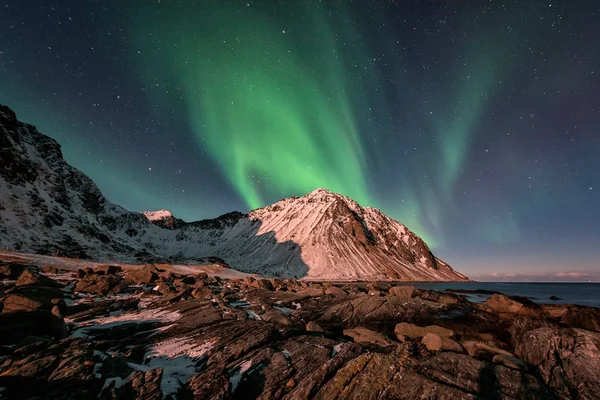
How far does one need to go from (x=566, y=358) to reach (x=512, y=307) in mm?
16113

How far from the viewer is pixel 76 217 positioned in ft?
500

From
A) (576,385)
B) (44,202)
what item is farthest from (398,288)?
(44,202)

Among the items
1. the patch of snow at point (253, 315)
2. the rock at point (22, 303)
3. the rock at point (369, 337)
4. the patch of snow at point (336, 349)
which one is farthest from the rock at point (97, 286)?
the patch of snow at point (336, 349)

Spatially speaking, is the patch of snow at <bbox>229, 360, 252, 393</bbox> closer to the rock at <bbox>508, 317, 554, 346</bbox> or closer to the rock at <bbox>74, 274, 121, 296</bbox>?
the rock at <bbox>508, 317, 554, 346</bbox>

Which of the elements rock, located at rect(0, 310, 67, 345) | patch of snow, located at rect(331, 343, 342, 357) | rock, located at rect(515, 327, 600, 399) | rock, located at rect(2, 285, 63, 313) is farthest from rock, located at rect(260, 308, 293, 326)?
rock, located at rect(2, 285, 63, 313)

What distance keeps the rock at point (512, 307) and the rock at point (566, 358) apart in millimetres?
13902

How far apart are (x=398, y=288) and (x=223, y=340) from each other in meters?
22.0

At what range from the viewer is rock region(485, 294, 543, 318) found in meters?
23.0

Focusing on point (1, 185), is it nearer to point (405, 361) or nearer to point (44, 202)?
point (44, 202)

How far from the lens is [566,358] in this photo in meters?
10.6

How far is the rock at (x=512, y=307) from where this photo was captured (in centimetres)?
2295

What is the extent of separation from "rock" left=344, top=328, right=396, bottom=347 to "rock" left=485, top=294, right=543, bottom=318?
17896 mm

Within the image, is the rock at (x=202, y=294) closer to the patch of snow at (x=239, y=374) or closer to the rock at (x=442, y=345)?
the patch of snow at (x=239, y=374)

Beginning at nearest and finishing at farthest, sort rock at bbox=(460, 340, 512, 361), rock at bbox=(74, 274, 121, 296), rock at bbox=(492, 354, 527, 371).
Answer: rock at bbox=(492, 354, 527, 371), rock at bbox=(460, 340, 512, 361), rock at bbox=(74, 274, 121, 296)
